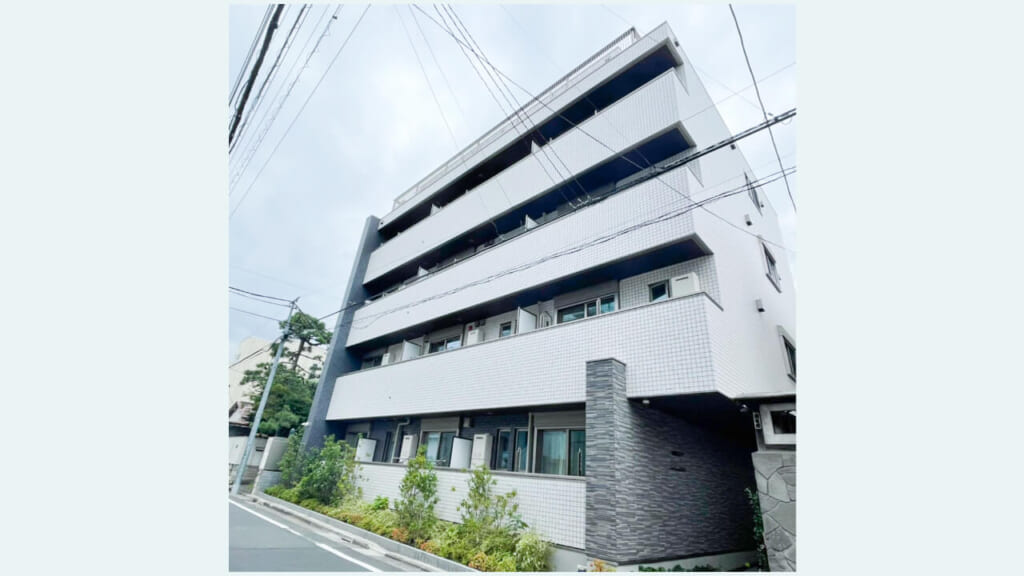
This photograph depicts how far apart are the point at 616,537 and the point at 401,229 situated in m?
15.2

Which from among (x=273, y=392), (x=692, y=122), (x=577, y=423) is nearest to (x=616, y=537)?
(x=577, y=423)

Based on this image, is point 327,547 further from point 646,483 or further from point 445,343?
point 445,343

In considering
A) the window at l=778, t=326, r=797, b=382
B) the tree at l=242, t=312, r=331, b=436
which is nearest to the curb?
the tree at l=242, t=312, r=331, b=436

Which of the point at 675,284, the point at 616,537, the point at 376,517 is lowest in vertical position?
the point at 376,517

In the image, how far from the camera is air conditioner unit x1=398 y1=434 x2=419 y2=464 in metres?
11.6

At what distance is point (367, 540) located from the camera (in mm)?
8508

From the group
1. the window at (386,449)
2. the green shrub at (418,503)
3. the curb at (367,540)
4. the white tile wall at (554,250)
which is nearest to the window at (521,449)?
the green shrub at (418,503)

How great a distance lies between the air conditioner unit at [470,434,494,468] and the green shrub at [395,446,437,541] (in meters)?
0.99

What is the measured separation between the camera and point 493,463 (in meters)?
9.59

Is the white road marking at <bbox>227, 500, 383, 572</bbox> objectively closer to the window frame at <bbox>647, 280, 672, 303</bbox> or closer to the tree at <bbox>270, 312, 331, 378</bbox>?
the window frame at <bbox>647, 280, 672, 303</bbox>

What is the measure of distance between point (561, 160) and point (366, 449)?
10.4 m

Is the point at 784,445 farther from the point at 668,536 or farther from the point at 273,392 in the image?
the point at 273,392

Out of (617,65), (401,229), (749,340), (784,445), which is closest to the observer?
(784,445)

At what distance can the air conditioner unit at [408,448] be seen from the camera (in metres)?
11.6
